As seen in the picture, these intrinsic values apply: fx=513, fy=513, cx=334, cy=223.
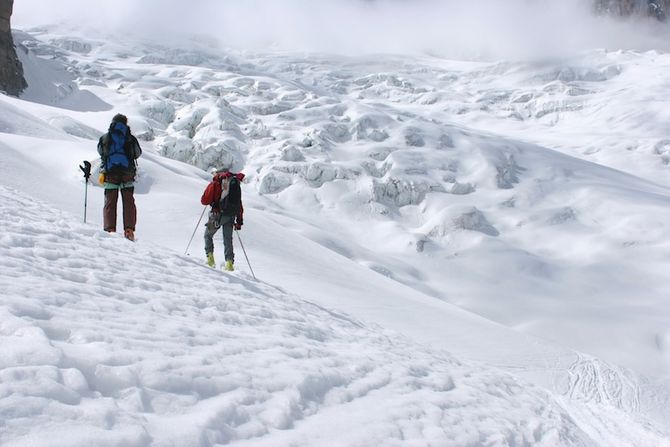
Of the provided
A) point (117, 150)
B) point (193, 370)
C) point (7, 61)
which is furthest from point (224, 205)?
point (7, 61)

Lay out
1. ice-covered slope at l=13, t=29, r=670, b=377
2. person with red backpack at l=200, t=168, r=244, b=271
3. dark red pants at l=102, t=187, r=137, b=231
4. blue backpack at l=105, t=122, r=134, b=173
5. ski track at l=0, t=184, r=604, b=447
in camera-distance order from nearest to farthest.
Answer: ski track at l=0, t=184, r=604, b=447, blue backpack at l=105, t=122, r=134, b=173, dark red pants at l=102, t=187, r=137, b=231, person with red backpack at l=200, t=168, r=244, b=271, ice-covered slope at l=13, t=29, r=670, b=377

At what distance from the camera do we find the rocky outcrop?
5588 centimetres

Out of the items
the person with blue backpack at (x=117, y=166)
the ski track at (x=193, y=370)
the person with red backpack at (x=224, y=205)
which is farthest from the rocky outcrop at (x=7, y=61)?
the ski track at (x=193, y=370)

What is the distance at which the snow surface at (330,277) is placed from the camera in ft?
11.3

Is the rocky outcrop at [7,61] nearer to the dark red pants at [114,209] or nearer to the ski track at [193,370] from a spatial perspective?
the dark red pants at [114,209]

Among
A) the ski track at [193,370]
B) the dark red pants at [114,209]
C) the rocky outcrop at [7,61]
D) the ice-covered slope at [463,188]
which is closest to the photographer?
the ski track at [193,370]

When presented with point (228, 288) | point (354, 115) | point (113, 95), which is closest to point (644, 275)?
point (354, 115)

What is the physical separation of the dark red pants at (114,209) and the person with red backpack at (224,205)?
50.1 inches

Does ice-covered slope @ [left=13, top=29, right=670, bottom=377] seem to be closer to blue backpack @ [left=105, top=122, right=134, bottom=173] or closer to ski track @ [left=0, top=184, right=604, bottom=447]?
blue backpack @ [left=105, top=122, right=134, bottom=173]

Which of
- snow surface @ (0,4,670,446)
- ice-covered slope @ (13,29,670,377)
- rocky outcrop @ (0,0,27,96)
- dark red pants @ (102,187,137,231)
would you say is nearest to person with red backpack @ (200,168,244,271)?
snow surface @ (0,4,670,446)

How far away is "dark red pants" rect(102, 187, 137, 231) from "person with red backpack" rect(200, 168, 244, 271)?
1.27 meters

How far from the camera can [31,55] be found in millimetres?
71562

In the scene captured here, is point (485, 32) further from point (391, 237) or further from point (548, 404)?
point (548, 404)

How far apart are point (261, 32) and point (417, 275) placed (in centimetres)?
14749
